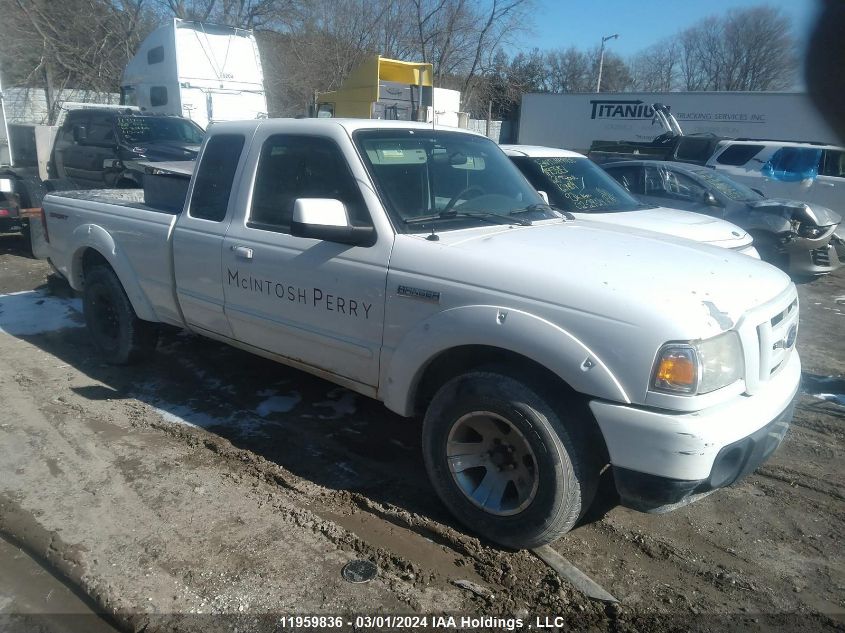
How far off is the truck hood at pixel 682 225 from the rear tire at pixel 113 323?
4.11m

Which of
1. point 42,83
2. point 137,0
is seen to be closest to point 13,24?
point 42,83

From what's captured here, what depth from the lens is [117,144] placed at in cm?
1129

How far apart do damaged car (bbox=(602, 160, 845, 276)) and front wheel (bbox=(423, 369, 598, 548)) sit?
730 cm

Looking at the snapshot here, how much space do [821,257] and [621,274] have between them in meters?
7.81

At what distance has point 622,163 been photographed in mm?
10195

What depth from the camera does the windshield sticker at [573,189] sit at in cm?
757

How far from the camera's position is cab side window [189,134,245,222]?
4.48 m

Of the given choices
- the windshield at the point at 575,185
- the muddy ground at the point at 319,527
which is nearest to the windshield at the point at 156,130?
the windshield at the point at 575,185

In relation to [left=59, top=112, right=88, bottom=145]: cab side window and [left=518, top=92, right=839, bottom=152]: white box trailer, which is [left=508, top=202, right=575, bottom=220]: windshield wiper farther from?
Answer: [left=518, top=92, right=839, bottom=152]: white box trailer

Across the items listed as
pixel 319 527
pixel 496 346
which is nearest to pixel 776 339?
pixel 496 346

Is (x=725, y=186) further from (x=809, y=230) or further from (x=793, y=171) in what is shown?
(x=793, y=171)

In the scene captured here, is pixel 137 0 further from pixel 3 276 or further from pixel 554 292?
pixel 554 292

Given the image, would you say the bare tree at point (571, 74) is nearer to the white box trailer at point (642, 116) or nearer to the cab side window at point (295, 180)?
the white box trailer at point (642, 116)

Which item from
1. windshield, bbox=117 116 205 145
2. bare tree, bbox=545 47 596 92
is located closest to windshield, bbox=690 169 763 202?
windshield, bbox=117 116 205 145
